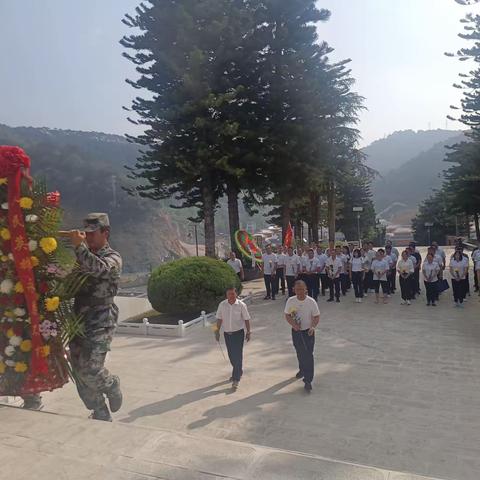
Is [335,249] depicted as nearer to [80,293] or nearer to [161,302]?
[161,302]

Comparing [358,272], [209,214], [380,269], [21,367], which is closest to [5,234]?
[21,367]

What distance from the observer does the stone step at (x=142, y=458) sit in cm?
287

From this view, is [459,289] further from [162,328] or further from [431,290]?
[162,328]

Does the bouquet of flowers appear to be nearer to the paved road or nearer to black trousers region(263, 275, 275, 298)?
the paved road

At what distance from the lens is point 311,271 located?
1293cm

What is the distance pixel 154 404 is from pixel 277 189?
16.3m

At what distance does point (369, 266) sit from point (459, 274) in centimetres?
245

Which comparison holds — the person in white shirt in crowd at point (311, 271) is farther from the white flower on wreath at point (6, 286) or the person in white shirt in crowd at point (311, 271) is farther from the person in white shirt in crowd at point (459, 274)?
the white flower on wreath at point (6, 286)

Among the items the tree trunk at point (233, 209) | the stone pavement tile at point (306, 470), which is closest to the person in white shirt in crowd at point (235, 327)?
the stone pavement tile at point (306, 470)

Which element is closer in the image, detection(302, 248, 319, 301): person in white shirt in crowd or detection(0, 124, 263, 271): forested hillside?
detection(302, 248, 319, 301): person in white shirt in crowd

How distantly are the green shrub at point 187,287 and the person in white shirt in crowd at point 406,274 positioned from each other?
4.37 m

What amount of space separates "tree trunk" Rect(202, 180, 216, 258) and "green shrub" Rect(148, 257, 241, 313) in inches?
331

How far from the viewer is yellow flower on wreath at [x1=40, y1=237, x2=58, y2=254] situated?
162 inches

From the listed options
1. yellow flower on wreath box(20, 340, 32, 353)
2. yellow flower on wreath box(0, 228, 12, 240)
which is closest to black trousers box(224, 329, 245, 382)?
yellow flower on wreath box(20, 340, 32, 353)
